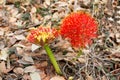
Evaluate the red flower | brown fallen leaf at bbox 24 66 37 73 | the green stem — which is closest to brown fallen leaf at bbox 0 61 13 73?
brown fallen leaf at bbox 24 66 37 73

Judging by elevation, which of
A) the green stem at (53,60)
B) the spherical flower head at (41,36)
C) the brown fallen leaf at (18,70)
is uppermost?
the spherical flower head at (41,36)

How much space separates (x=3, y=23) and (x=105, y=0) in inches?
37.6

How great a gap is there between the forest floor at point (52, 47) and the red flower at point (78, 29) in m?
0.21

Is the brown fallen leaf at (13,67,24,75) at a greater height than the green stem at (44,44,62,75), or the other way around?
the green stem at (44,44,62,75)

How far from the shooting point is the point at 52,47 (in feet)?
7.51

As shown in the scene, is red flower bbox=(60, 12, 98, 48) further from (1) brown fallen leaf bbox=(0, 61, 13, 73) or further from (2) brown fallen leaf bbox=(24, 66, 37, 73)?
(1) brown fallen leaf bbox=(0, 61, 13, 73)

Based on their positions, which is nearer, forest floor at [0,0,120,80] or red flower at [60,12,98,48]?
red flower at [60,12,98,48]

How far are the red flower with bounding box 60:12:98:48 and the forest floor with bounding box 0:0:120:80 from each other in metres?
0.21

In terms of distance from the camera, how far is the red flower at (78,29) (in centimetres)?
194

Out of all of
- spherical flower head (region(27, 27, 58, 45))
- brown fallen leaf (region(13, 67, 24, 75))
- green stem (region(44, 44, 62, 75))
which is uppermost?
spherical flower head (region(27, 27, 58, 45))

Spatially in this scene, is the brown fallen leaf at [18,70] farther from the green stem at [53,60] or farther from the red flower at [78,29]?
the red flower at [78,29]

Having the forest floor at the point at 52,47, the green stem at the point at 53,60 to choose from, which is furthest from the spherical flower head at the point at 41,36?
the forest floor at the point at 52,47

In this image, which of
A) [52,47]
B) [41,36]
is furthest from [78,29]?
[52,47]

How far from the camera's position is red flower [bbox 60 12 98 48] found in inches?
76.5
